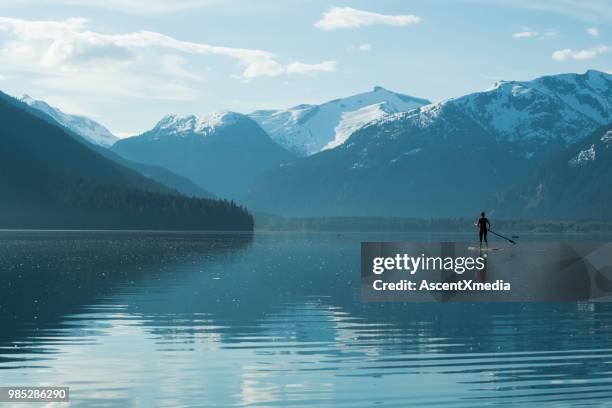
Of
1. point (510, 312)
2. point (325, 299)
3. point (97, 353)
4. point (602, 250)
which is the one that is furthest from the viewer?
point (325, 299)

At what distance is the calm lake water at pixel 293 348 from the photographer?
48.8 meters

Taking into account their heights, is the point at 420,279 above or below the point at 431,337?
above

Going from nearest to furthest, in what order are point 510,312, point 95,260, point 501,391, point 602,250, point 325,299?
1. point 501,391
2. point 602,250
3. point 510,312
4. point 325,299
5. point 95,260

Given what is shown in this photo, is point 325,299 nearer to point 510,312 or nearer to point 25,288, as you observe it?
point 510,312

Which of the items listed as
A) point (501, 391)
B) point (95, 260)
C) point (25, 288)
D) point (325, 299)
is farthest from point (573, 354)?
point (95, 260)

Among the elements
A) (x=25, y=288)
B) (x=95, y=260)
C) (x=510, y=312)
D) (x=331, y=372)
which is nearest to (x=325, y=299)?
(x=510, y=312)

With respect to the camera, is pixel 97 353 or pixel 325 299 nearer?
pixel 97 353

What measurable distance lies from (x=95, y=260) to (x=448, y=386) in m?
127

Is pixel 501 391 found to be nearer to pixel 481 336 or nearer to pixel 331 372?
pixel 331 372

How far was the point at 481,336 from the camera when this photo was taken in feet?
231

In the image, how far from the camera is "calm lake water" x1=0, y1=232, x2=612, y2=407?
4881 cm

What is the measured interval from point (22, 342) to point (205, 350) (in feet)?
38.0

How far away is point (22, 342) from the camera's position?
210ft

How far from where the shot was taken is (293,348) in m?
63.2
